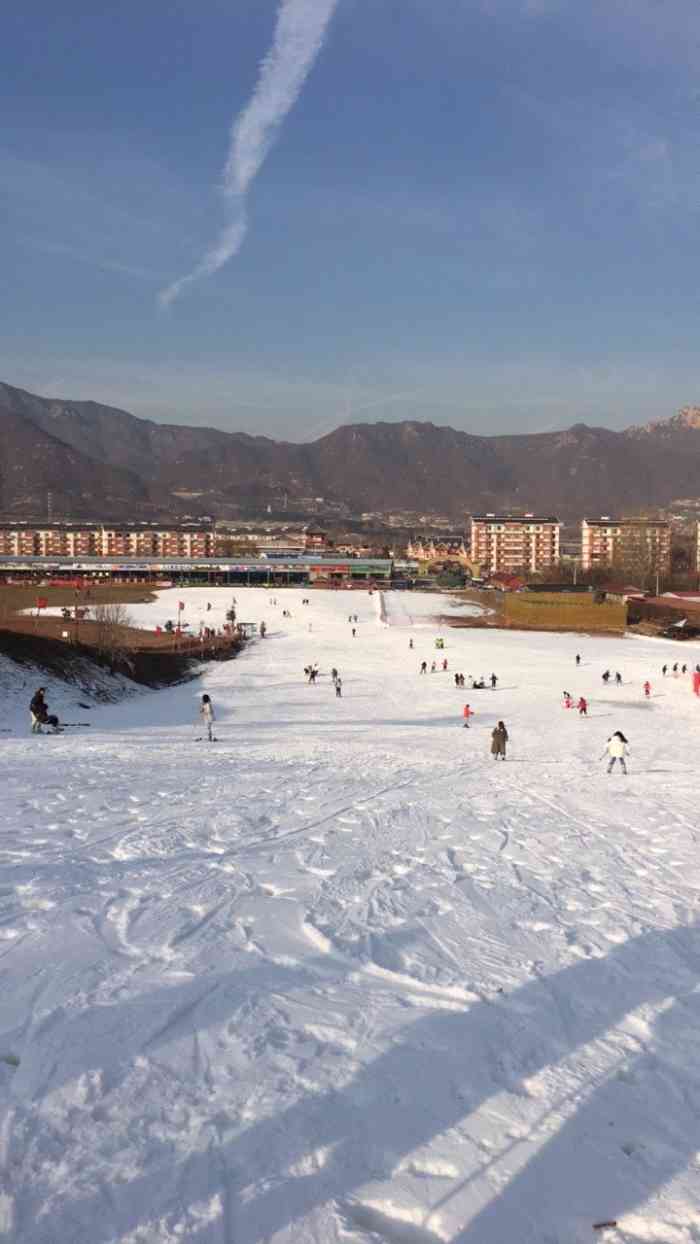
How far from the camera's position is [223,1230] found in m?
3.55

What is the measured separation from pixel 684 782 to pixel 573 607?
5248 centimetres

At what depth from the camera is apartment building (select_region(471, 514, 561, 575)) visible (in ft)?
525

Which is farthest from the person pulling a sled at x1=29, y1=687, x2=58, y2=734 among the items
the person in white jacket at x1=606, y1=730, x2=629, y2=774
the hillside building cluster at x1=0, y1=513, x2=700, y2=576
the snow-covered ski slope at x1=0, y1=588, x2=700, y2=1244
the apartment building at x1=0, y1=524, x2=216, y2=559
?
the apartment building at x1=0, y1=524, x2=216, y2=559

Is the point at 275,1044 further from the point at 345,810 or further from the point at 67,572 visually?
the point at 67,572

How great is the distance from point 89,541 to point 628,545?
10818 cm

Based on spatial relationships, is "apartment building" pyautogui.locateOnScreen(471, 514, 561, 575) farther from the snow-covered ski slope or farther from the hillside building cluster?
the snow-covered ski slope

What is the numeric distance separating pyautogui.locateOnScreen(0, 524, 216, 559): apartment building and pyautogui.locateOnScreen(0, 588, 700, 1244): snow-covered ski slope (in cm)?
17072

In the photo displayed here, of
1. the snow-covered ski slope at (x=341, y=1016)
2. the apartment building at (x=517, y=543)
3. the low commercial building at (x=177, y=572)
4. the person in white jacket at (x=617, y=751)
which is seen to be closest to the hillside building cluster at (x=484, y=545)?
the apartment building at (x=517, y=543)

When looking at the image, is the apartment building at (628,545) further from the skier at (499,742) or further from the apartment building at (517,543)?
the skier at (499,742)

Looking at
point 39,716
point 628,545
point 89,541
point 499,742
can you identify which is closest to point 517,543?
point 628,545

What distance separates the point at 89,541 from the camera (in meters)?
177

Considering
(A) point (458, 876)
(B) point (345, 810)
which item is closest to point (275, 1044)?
(A) point (458, 876)

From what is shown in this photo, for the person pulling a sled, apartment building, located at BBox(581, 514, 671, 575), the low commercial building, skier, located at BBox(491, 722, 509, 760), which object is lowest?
skier, located at BBox(491, 722, 509, 760)

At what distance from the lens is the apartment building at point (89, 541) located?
6978 inches
